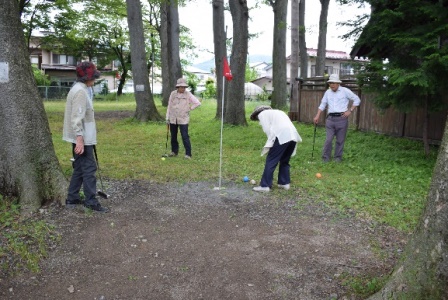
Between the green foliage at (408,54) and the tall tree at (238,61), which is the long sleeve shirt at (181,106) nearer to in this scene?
the green foliage at (408,54)

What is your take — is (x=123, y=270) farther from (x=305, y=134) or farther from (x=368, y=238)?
(x=305, y=134)

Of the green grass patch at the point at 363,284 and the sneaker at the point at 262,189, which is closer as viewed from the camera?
the green grass patch at the point at 363,284

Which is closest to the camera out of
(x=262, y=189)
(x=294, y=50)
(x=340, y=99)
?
(x=262, y=189)

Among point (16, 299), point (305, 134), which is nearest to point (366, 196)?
point (16, 299)

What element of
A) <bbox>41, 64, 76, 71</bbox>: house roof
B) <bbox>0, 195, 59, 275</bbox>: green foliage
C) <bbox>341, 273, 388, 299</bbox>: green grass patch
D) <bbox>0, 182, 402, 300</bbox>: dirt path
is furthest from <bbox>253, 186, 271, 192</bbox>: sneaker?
<bbox>41, 64, 76, 71</bbox>: house roof

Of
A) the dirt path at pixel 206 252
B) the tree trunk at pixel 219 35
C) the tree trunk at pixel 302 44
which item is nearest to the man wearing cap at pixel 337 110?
the dirt path at pixel 206 252

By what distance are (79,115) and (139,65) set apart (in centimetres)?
1153

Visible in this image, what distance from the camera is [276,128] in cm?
646

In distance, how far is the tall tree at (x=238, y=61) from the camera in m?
14.1

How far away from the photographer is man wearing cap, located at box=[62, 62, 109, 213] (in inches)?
199

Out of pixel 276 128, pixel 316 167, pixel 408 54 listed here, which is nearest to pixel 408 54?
pixel 408 54

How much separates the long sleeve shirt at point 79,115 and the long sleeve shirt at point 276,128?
2.60m

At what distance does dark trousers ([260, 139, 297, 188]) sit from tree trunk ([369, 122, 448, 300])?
362 centimetres

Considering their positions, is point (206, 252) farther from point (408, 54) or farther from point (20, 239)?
point (408, 54)
